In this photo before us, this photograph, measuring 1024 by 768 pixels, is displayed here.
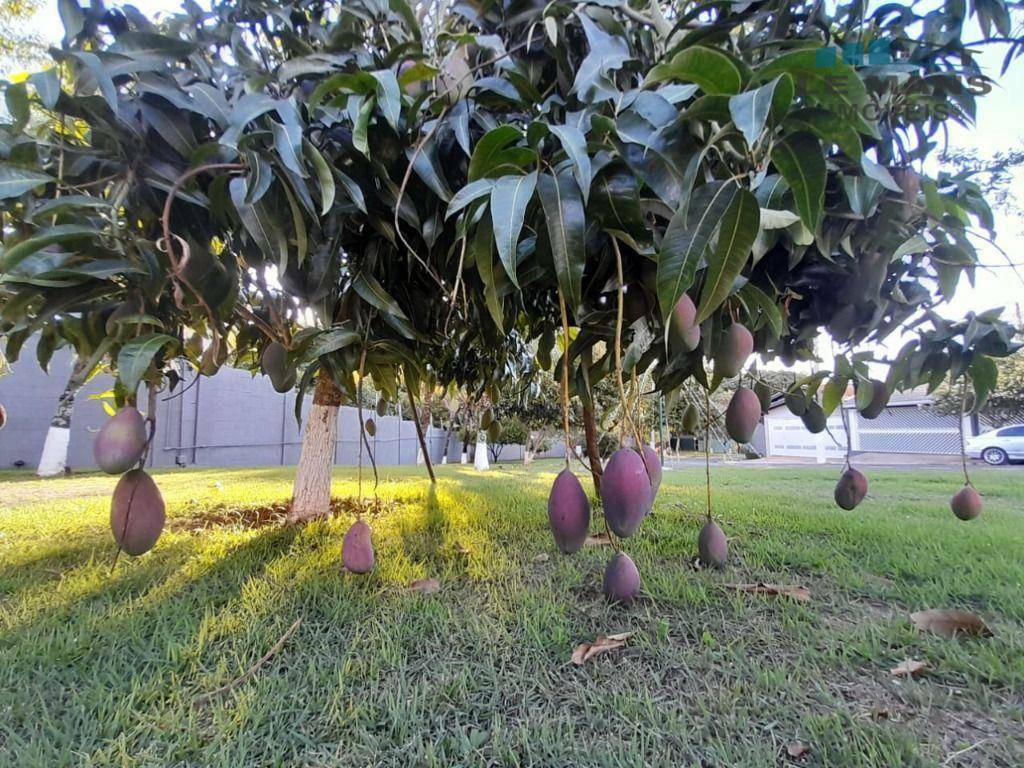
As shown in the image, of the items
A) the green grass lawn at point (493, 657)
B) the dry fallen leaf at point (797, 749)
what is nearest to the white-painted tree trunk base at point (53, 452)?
the green grass lawn at point (493, 657)

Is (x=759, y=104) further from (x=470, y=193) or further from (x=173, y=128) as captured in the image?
(x=173, y=128)

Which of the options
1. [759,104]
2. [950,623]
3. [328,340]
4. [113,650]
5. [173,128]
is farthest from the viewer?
[950,623]

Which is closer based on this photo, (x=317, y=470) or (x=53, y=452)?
(x=317, y=470)

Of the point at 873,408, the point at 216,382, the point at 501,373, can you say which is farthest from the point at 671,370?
the point at 216,382

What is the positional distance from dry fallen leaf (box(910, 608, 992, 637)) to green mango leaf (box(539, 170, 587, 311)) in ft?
5.71

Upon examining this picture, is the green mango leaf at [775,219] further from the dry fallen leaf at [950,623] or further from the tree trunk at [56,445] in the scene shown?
the tree trunk at [56,445]

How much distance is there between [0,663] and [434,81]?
184cm

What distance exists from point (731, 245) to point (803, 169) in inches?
3.9

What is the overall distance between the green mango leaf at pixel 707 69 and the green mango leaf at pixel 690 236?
0.34 feet

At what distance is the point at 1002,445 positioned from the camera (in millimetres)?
13547

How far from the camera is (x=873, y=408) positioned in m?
1.35

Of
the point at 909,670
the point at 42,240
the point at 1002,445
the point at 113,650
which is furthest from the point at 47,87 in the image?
the point at 1002,445

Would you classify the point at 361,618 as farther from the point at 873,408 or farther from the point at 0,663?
the point at 873,408

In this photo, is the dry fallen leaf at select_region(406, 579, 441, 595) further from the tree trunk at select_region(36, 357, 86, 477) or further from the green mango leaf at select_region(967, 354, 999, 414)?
the tree trunk at select_region(36, 357, 86, 477)
